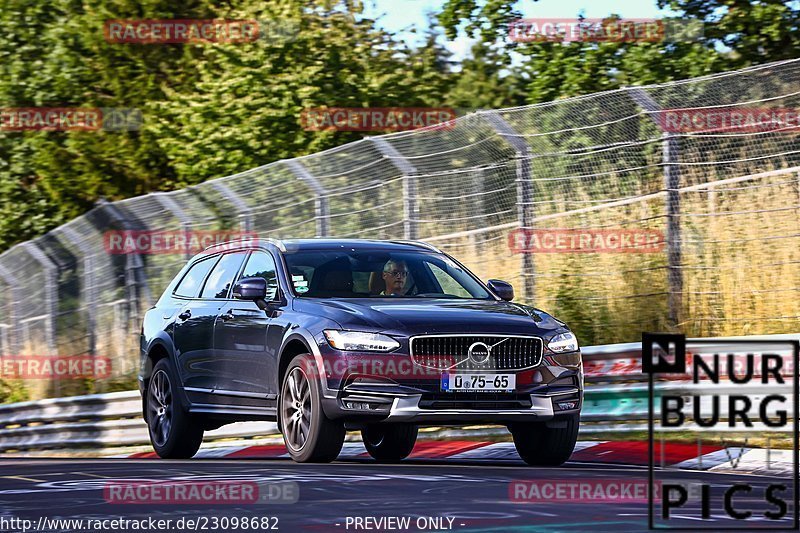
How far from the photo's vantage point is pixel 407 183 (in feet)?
55.4

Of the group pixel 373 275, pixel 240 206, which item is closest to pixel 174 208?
pixel 240 206

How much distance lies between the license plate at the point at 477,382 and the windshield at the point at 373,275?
1308 mm

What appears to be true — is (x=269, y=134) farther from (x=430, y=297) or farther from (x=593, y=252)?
(x=430, y=297)

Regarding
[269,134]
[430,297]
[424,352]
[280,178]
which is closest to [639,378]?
[430,297]

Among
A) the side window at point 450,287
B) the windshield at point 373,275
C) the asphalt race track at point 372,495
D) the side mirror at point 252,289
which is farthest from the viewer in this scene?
the side window at point 450,287

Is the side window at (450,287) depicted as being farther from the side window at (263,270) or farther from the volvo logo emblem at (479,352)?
the volvo logo emblem at (479,352)

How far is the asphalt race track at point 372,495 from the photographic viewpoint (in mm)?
7887

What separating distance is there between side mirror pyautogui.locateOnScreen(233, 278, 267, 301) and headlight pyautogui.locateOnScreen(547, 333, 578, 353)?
2157mm

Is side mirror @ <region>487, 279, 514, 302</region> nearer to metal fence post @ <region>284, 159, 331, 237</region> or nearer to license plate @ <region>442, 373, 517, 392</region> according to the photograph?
license plate @ <region>442, 373, 517, 392</region>

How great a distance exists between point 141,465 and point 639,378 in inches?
156

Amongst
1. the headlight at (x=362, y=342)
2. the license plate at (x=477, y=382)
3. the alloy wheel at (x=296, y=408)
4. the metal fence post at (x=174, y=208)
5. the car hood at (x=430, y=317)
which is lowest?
the alloy wheel at (x=296, y=408)

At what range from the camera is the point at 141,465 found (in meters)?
12.1

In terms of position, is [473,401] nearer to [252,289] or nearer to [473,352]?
[473,352]

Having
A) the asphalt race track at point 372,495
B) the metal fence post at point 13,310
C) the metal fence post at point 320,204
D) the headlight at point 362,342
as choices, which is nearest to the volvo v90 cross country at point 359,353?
the headlight at point 362,342
